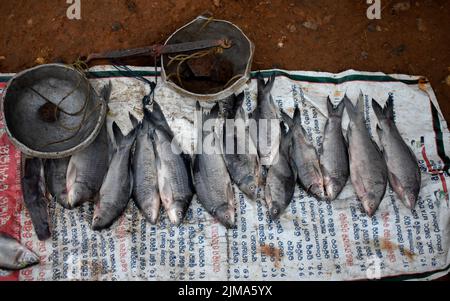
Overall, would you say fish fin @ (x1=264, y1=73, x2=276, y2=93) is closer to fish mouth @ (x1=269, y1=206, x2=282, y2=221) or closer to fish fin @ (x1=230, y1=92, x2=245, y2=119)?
fish fin @ (x1=230, y1=92, x2=245, y2=119)

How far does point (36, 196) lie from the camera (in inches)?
146

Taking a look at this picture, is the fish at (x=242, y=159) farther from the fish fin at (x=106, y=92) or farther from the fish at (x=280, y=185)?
the fish fin at (x=106, y=92)

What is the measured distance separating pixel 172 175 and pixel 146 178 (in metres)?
0.21

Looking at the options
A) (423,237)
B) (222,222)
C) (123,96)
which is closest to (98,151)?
(123,96)

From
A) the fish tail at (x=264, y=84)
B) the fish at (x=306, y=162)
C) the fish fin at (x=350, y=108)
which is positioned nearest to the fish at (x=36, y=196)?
the fish tail at (x=264, y=84)

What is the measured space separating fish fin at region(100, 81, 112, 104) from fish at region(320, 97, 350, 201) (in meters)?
1.86

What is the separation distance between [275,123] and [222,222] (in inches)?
37.4

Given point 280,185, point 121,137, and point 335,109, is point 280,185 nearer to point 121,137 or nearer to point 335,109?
point 335,109

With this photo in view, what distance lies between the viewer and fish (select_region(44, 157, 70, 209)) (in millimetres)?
3697

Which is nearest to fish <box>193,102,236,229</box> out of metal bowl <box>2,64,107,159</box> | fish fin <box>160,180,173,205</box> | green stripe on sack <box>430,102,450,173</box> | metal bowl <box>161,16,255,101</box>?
fish fin <box>160,180,173,205</box>

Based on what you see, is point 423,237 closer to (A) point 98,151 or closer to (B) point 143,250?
(B) point 143,250

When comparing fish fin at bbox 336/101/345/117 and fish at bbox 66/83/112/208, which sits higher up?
fish fin at bbox 336/101/345/117

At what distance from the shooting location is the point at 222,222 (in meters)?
3.70

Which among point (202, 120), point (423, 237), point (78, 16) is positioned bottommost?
point (423, 237)
